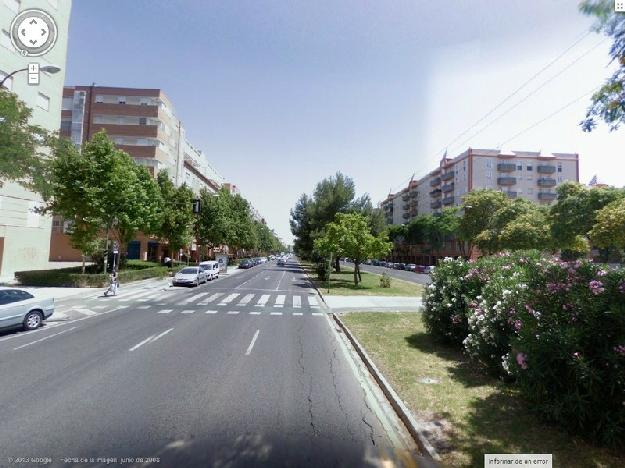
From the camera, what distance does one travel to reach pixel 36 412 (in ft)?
19.0

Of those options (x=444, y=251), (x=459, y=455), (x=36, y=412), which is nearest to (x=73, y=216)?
(x=36, y=412)

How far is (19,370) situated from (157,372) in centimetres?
285

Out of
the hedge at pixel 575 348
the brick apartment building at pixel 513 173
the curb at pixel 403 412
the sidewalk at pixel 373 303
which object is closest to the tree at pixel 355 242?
the sidewalk at pixel 373 303

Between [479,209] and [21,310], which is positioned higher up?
[479,209]

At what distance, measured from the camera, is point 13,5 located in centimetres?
2927

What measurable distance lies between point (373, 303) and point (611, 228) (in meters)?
14.1

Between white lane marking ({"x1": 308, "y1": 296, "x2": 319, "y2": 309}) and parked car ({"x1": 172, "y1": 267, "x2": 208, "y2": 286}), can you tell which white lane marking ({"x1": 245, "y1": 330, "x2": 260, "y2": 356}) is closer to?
white lane marking ({"x1": 308, "y1": 296, "x2": 319, "y2": 309})

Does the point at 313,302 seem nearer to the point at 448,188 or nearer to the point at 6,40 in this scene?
the point at 6,40

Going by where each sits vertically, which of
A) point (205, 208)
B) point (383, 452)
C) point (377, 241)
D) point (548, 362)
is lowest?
point (383, 452)

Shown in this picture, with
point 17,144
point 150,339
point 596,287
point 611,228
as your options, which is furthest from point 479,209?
point 17,144

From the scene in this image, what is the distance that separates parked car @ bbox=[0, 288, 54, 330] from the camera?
11.4m

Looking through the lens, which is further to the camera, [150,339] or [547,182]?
[547,182]

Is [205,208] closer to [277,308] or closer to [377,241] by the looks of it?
[377,241]

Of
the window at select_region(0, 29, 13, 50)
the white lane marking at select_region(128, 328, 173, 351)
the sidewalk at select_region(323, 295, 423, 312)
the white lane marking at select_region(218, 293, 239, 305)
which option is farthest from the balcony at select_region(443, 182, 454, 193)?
the white lane marking at select_region(128, 328, 173, 351)
